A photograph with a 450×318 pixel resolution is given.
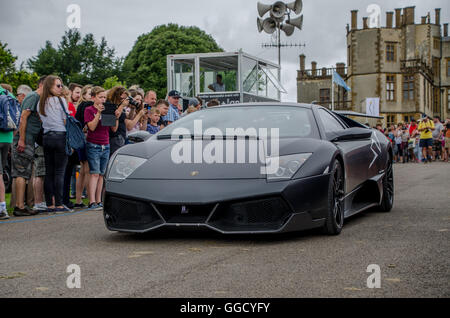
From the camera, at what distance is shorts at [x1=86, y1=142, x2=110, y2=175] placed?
9266 mm

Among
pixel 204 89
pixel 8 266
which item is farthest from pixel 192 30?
pixel 8 266

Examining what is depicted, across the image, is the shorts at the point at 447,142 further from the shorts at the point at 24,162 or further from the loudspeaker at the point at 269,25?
the shorts at the point at 24,162

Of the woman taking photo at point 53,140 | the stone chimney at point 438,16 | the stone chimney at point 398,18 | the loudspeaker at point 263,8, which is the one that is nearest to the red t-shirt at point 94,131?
the woman taking photo at point 53,140

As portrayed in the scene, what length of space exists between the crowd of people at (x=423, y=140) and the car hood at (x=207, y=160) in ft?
76.9

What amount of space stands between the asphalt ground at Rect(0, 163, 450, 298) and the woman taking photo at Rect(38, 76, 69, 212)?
1.74 m

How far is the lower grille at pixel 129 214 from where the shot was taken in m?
5.48

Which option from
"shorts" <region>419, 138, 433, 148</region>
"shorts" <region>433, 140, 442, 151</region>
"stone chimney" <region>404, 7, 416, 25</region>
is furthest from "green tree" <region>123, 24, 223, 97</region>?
"shorts" <region>419, 138, 433, 148</region>

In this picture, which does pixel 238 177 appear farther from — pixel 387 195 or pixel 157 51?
pixel 157 51

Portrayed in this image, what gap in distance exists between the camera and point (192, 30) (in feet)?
210

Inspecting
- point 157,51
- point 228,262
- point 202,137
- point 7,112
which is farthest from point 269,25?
point 157,51

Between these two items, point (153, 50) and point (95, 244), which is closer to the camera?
point (95, 244)
